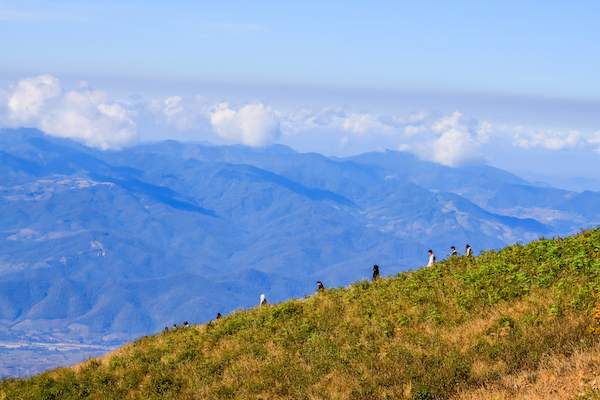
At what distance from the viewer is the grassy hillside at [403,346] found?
14.4 meters

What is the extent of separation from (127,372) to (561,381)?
15.9m

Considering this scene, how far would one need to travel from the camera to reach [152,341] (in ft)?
86.0

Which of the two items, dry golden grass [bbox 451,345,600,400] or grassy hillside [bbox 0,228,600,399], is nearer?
dry golden grass [bbox 451,345,600,400]

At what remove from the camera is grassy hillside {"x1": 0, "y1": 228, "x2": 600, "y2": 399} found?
47.3 ft

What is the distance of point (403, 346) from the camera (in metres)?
17.2

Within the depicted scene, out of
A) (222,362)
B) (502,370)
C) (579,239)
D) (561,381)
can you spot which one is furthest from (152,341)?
(579,239)

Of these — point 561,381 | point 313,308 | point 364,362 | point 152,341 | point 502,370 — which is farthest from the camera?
point 152,341

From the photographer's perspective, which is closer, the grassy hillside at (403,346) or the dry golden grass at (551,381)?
the dry golden grass at (551,381)

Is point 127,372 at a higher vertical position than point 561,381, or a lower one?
lower

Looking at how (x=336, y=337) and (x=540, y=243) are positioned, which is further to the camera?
(x=540, y=243)

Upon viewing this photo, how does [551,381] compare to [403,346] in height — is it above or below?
above

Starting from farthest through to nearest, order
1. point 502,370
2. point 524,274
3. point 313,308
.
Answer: point 313,308, point 524,274, point 502,370

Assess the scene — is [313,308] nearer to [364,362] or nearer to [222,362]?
[222,362]

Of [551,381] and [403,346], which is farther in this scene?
[403,346]
